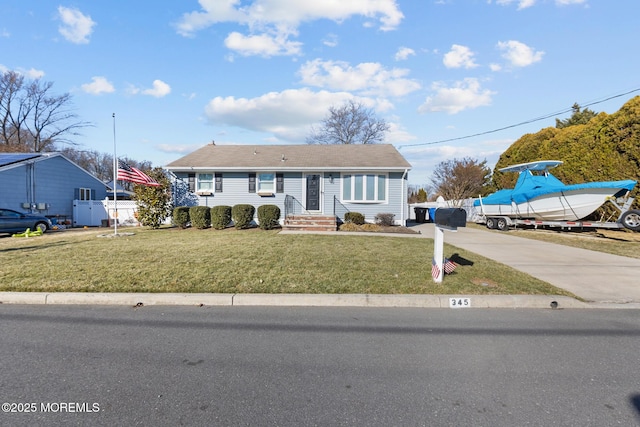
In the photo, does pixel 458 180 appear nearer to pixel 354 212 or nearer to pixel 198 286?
pixel 354 212

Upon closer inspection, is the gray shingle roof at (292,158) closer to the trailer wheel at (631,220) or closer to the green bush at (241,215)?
the green bush at (241,215)

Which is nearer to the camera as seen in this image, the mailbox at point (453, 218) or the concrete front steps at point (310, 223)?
the mailbox at point (453, 218)

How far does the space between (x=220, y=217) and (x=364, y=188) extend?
737 cm

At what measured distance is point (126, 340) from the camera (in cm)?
385

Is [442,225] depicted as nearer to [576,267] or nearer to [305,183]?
[576,267]

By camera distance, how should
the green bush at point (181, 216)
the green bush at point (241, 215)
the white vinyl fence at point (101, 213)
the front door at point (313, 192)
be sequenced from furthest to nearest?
1. the white vinyl fence at point (101, 213)
2. the front door at point (313, 192)
3. the green bush at point (181, 216)
4. the green bush at point (241, 215)

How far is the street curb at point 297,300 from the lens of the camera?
5125mm

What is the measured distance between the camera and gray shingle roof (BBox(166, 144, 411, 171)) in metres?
16.9

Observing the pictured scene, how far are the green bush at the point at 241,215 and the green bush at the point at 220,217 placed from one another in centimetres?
32

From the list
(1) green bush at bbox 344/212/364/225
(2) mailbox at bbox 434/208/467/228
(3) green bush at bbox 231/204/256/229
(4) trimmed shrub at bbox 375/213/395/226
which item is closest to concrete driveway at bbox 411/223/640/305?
(2) mailbox at bbox 434/208/467/228

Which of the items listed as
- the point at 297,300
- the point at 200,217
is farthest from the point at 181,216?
the point at 297,300

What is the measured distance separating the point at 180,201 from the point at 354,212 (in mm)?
9452

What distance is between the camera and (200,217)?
15.2 meters

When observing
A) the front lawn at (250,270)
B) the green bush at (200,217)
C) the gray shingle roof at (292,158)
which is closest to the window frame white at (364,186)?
the gray shingle roof at (292,158)
